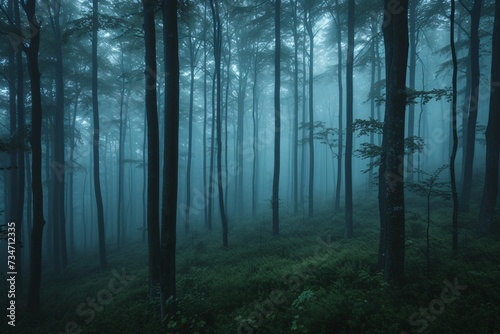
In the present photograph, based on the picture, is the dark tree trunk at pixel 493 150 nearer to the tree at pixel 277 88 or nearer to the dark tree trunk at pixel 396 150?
the dark tree trunk at pixel 396 150

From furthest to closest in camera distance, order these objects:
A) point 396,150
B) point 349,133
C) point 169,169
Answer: point 349,133 < point 169,169 < point 396,150

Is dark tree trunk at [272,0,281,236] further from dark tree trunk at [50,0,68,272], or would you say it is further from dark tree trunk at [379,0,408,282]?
dark tree trunk at [50,0,68,272]

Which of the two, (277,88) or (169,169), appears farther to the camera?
(277,88)

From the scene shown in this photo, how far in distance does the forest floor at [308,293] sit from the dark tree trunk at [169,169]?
2.45 ft

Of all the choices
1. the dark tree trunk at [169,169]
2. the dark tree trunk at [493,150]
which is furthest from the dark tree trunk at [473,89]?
the dark tree trunk at [169,169]

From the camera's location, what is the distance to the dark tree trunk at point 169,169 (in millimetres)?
6109

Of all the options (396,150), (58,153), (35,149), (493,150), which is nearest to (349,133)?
(493,150)

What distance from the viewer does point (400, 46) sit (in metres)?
5.41

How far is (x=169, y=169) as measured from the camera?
6.18 m

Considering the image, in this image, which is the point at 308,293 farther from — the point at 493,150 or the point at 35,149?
the point at 35,149

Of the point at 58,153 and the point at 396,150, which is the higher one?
the point at 58,153

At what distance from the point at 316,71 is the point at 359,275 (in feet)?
100

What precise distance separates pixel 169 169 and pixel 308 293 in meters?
4.79

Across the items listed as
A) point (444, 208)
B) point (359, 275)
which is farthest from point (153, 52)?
point (444, 208)
